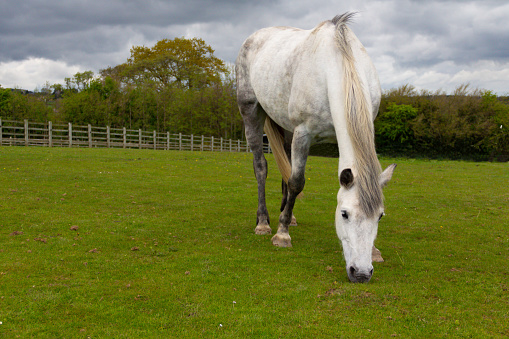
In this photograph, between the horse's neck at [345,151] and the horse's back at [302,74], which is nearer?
the horse's neck at [345,151]

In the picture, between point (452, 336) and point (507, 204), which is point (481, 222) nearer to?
point (507, 204)

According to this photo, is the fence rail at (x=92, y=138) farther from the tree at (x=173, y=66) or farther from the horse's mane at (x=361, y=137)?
the horse's mane at (x=361, y=137)

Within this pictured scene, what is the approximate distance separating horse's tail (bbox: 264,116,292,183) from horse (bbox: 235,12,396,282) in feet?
0.05

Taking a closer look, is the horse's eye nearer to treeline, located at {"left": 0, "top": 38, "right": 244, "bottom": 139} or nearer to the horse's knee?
the horse's knee

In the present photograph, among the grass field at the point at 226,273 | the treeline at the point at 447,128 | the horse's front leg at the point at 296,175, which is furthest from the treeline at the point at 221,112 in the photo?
the horse's front leg at the point at 296,175

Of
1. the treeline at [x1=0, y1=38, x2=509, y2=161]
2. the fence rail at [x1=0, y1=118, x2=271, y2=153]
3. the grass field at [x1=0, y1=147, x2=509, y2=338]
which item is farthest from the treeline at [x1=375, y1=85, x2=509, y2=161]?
the grass field at [x1=0, y1=147, x2=509, y2=338]

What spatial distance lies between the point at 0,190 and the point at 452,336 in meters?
8.34

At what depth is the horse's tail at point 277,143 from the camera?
630 centimetres

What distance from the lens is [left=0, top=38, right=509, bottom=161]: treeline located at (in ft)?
110

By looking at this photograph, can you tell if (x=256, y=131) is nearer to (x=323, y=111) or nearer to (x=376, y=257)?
(x=323, y=111)

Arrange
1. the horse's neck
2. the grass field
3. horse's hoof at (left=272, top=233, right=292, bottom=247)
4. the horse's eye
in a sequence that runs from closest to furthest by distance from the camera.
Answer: the grass field
the horse's eye
the horse's neck
horse's hoof at (left=272, top=233, right=292, bottom=247)

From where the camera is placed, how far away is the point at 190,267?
417 centimetres

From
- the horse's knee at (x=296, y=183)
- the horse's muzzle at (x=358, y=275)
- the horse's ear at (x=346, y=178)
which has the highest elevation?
the horse's ear at (x=346, y=178)

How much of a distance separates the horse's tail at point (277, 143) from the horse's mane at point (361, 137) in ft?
7.17
